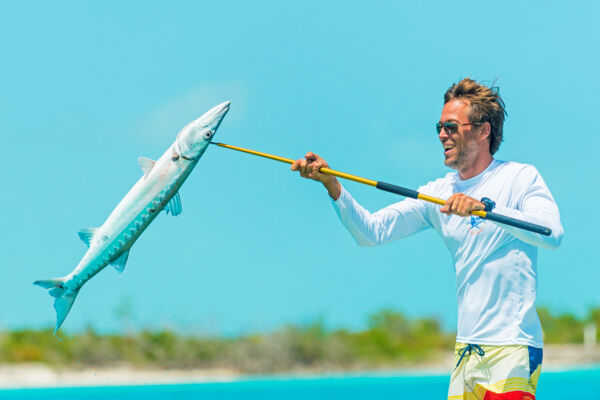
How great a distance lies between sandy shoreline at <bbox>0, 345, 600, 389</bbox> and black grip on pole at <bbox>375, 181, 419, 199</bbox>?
26346 millimetres

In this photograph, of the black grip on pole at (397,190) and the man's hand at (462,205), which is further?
the black grip on pole at (397,190)

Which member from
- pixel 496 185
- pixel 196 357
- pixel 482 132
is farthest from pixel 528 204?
pixel 196 357

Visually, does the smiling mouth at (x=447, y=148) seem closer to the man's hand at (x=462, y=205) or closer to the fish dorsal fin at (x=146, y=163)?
the man's hand at (x=462, y=205)

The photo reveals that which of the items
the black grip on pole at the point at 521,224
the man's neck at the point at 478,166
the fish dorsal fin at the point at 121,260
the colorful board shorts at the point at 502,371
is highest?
the man's neck at the point at 478,166

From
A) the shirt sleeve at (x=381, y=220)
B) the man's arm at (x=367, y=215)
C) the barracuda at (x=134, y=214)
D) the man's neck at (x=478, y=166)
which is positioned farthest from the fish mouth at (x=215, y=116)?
the man's neck at (x=478, y=166)

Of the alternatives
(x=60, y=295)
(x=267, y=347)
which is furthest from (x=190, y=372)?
(x=60, y=295)

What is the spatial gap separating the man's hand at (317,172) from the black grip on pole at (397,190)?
29 centimetres

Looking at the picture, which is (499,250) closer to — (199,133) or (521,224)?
(521,224)

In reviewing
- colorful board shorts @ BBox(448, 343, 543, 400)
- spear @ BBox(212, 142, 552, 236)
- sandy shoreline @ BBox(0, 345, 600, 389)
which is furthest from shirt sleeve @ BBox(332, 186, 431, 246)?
sandy shoreline @ BBox(0, 345, 600, 389)

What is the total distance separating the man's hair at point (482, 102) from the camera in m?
4.55

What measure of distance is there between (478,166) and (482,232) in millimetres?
452

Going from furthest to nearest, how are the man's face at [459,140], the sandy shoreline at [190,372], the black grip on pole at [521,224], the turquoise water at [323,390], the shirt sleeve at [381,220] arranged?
1. the sandy shoreline at [190,372]
2. the turquoise water at [323,390]
3. the shirt sleeve at [381,220]
4. the man's face at [459,140]
5. the black grip on pole at [521,224]

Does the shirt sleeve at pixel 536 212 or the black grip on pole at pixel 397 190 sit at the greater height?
the black grip on pole at pixel 397 190

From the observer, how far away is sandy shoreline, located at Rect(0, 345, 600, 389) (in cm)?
3331
